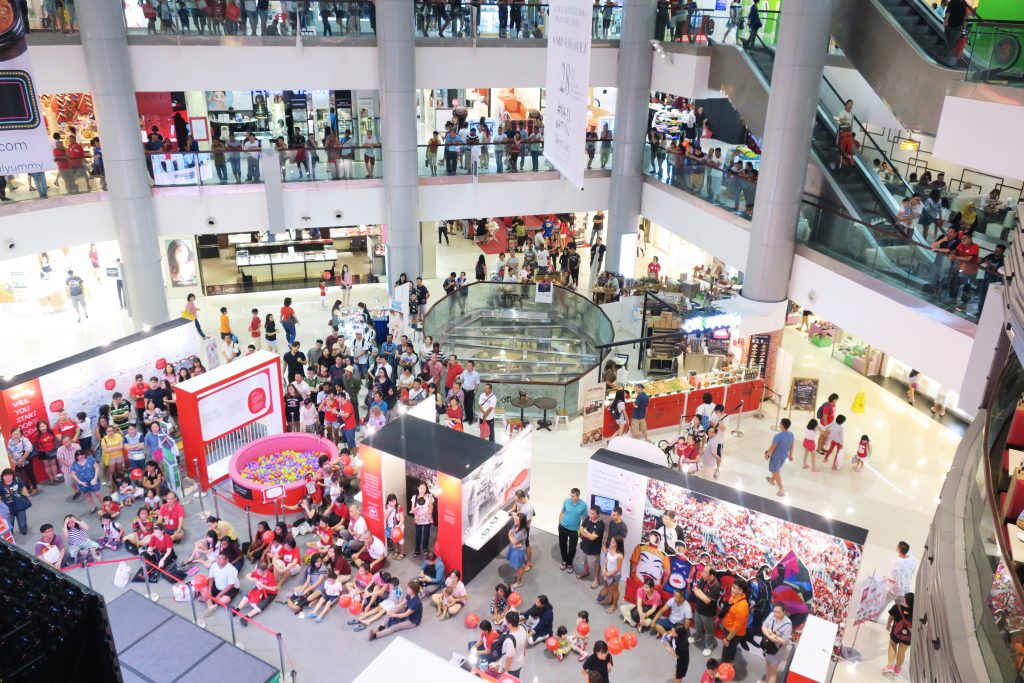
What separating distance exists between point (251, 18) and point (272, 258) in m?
6.79

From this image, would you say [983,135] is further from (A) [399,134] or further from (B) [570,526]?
(A) [399,134]

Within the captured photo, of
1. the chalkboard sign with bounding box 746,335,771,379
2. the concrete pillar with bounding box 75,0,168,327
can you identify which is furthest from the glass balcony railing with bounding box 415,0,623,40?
the chalkboard sign with bounding box 746,335,771,379

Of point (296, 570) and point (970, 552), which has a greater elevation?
point (970, 552)

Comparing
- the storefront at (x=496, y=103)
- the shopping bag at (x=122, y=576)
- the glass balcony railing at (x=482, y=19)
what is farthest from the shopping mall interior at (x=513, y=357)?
the storefront at (x=496, y=103)

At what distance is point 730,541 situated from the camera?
10.0m

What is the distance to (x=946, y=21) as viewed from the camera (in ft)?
42.1

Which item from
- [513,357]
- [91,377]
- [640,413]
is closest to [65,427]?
[91,377]

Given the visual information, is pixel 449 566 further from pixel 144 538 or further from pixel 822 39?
pixel 822 39

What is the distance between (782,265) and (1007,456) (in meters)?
Result: 9.05

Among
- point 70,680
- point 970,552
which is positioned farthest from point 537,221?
point 70,680

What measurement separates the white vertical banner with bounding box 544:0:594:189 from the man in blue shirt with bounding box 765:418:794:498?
593 centimetres

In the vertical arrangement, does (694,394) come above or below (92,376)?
below

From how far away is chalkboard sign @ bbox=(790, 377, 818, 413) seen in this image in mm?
15438

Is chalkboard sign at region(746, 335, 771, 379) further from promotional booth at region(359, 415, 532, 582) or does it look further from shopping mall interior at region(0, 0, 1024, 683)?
promotional booth at region(359, 415, 532, 582)
